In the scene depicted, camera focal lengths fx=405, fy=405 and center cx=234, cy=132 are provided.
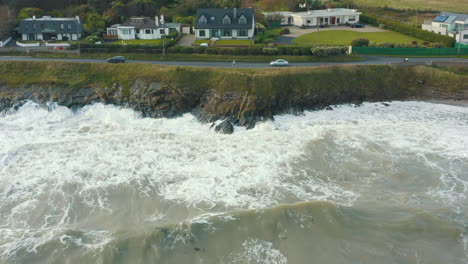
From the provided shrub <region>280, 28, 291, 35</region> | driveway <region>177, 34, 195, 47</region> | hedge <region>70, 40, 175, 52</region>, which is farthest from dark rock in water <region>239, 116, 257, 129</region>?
shrub <region>280, 28, 291, 35</region>

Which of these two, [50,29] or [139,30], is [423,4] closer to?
[139,30]

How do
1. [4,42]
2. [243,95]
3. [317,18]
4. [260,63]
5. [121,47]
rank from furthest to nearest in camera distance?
[317,18]
[4,42]
[121,47]
[260,63]
[243,95]

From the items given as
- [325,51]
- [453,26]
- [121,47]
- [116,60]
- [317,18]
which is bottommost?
[116,60]

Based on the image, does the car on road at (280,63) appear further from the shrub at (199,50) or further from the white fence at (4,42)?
the white fence at (4,42)

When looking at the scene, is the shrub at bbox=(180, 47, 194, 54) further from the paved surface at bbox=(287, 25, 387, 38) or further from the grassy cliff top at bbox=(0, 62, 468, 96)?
the paved surface at bbox=(287, 25, 387, 38)

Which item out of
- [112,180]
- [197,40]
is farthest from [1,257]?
[197,40]

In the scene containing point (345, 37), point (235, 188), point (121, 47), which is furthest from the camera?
point (345, 37)

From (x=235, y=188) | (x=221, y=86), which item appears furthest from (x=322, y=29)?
(x=235, y=188)

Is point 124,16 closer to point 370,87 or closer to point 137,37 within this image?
point 137,37

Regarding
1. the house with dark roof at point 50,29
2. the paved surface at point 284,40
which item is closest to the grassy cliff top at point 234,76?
the paved surface at point 284,40
